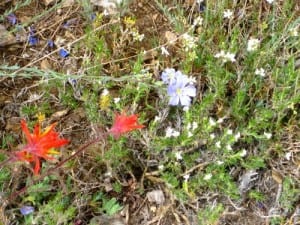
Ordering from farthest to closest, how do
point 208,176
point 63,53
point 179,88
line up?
point 63,53
point 179,88
point 208,176

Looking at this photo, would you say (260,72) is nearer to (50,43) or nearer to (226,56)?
(226,56)

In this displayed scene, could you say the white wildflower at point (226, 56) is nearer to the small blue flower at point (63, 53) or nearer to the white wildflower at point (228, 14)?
the white wildflower at point (228, 14)

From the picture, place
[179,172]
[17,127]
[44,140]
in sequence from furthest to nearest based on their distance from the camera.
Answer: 1. [17,127]
2. [179,172]
3. [44,140]

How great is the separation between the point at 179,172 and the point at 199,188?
0.10m

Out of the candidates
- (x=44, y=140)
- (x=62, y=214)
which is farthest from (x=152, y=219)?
(x=44, y=140)

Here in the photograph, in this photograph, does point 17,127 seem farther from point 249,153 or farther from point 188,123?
point 249,153

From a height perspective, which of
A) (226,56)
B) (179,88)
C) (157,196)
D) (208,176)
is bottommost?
(157,196)

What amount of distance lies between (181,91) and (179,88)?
0.02 meters

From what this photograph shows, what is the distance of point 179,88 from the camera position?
2.30 meters

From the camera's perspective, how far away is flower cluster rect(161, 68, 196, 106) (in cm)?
230

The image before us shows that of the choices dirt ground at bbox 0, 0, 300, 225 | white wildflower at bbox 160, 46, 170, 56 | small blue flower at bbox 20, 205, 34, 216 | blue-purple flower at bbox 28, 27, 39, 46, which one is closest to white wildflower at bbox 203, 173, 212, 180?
dirt ground at bbox 0, 0, 300, 225

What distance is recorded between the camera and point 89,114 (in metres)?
2.30

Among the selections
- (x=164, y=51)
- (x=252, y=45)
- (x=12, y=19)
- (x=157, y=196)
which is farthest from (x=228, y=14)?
(x=12, y=19)

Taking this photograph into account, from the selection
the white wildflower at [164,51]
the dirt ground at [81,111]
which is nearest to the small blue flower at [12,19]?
the dirt ground at [81,111]
